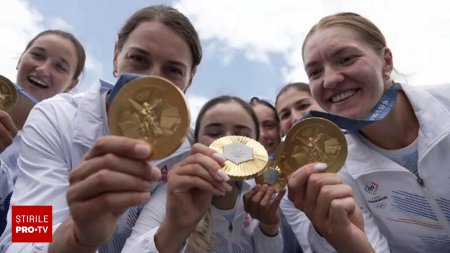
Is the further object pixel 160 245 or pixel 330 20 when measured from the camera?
pixel 330 20

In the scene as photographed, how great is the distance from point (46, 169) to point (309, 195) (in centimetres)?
152

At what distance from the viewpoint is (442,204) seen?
2541 mm

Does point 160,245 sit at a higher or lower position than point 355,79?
lower

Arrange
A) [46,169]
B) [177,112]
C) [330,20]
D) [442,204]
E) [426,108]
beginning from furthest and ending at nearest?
[330,20] → [426,108] → [442,204] → [46,169] → [177,112]

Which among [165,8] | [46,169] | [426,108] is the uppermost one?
[165,8]

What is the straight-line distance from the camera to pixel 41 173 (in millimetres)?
2047

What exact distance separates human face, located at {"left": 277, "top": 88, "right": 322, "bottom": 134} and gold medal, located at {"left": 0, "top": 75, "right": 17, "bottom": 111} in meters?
2.78

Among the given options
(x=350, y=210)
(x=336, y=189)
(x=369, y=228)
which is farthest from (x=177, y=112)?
(x=369, y=228)

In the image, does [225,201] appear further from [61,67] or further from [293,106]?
[61,67]

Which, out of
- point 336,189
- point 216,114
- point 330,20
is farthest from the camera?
point 216,114

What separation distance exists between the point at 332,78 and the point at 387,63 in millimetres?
700

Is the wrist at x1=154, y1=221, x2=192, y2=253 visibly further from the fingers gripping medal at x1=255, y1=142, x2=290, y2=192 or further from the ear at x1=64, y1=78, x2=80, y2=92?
the ear at x1=64, y1=78, x2=80, y2=92

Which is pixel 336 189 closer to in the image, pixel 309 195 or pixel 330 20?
pixel 309 195

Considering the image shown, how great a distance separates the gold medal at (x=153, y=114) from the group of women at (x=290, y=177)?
0.34 m
